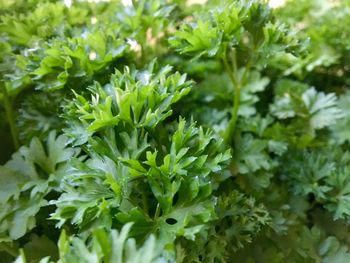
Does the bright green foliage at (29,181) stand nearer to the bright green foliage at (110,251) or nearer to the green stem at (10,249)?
the green stem at (10,249)

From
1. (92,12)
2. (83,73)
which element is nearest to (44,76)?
(83,73)

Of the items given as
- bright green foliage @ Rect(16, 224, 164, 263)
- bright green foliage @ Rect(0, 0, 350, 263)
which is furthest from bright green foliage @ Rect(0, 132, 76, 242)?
bright green foliage @ Rect(16, 224, 164, 263)

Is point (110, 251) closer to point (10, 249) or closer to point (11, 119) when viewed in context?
point (10, 249)

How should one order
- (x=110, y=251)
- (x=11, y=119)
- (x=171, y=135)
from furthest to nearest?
1. (x=11, y=119)
2. (x=171, y=135)
3. (x=110, y=251)

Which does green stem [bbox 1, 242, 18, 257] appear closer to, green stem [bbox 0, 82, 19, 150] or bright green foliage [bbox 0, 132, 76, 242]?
bright green foliage [bbox 0, 132, 76, 242]

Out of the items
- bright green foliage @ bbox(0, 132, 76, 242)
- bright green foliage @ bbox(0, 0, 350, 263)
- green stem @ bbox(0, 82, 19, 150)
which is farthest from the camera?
green stem @ bbox(0, 82, 19, 150)

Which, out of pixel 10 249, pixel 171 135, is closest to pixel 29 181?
pixel 10 249

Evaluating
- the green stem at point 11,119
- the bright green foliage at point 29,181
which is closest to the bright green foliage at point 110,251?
the bright green foliage at point 29,181

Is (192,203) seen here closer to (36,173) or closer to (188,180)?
(188,180)
